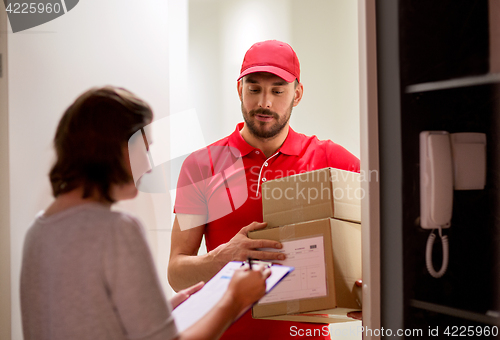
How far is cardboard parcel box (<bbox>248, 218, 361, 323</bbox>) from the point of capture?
3.05ft

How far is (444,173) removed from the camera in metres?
0.94

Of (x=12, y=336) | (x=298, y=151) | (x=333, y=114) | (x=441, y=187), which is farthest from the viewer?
(x=333, y=114)

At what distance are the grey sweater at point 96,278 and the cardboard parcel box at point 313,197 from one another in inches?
18.0

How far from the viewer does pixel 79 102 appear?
700 millimetres

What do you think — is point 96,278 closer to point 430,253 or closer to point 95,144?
point 95,144

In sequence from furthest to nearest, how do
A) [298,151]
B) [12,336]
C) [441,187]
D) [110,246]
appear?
1. [298,151]
2. [441,187]
3. [12,336]
4. [110,246]

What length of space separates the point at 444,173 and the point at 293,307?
541 mm

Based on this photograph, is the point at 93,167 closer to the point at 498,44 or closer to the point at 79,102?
the point at 79,102

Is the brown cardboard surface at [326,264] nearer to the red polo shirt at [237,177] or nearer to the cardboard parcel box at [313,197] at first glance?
the cardboard parcel box at [313,197]

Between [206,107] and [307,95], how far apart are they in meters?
0.47

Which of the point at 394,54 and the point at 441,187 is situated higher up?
the point at 394,54

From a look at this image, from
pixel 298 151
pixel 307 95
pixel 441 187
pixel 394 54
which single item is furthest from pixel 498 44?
pixel 307 95

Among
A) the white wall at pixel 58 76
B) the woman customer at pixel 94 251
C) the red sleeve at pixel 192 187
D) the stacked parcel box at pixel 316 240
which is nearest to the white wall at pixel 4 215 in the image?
the white wall at pixel 58 76

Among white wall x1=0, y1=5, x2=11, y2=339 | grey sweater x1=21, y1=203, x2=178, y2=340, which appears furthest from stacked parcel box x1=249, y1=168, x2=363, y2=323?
white wall x1=0, y1=5, x2=11, y2=339
